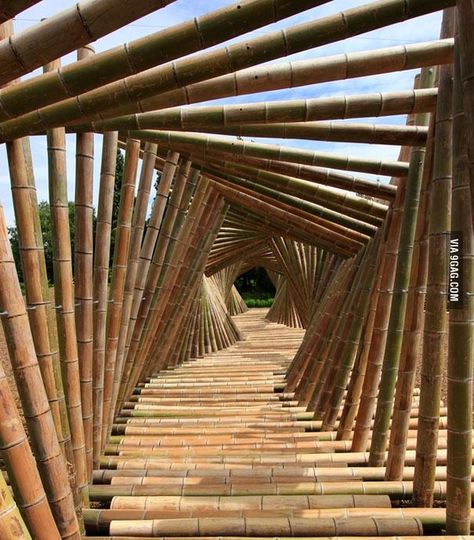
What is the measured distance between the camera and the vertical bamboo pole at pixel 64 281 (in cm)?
258

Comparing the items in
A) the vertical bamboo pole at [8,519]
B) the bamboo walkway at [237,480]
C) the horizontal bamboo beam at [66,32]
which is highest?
the horizontal bamboo beam at [66,32]

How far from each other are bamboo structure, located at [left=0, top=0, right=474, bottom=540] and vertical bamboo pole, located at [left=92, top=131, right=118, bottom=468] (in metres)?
0.01

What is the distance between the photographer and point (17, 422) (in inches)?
74.0

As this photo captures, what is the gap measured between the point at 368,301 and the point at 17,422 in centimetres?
273

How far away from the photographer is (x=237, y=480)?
3.18 meters

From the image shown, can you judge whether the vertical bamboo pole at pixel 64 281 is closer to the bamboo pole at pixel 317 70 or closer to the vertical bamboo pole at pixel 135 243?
the bamboo pole at pixel 317 70

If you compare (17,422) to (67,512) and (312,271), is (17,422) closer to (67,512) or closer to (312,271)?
(67,512)

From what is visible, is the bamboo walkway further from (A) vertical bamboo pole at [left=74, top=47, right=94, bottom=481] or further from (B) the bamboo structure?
(A) vertical bamboo pole at [left=74, top=47, right=94, bottom=481]

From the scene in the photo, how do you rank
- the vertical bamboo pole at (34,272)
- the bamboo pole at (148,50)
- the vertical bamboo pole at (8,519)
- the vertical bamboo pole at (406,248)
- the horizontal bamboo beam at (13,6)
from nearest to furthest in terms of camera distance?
the horizontal bamboo beam at (13,6)
the bamboo pole at (148,50)
the vertical bamboo pole at (8,519)
the vertical bamboo pole at (34,272)
the vertical bamboo pole at (406,248)

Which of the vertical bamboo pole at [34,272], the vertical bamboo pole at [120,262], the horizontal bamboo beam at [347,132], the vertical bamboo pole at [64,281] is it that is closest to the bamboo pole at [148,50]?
the vertical bamboo pole at [34,272]

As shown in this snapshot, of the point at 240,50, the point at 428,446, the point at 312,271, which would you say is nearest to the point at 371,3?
the point at 240,50

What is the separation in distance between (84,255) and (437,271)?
2108 millimetres

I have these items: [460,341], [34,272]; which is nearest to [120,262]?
[34,272]

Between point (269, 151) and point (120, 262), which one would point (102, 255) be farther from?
point (269, 151)
